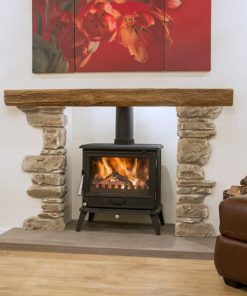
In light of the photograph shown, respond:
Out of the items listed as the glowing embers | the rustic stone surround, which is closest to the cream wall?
the rustic stone surround

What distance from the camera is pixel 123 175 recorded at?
4016 mm

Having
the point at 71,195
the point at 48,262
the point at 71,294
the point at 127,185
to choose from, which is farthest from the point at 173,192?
the point at 71,294

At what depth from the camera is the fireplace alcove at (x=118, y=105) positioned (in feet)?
12.5

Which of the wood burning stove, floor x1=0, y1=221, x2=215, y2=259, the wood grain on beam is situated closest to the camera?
floor x1=0, y1=221, x2=215, y2=259

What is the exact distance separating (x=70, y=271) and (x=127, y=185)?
104 cm

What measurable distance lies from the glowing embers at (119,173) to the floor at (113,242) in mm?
382

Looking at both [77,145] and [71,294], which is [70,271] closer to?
[71,294]

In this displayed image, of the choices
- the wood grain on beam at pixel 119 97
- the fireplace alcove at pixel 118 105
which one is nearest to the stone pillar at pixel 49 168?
the fireplace alcove at pixel 118 105

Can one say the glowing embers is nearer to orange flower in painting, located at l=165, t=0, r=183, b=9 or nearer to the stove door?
the stove door

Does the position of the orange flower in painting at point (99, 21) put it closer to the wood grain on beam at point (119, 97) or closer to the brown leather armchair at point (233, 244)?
the wood grain on beam at point (119, 97)

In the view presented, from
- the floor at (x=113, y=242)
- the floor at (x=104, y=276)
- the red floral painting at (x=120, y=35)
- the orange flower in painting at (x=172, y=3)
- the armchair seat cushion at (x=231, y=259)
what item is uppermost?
the orange flower in painting at (x=172, y=3)

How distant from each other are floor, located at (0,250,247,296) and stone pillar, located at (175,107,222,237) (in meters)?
0.50

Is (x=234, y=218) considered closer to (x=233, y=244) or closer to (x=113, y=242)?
(x=233, y=244)

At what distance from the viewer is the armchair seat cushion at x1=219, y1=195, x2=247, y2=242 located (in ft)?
9.14
